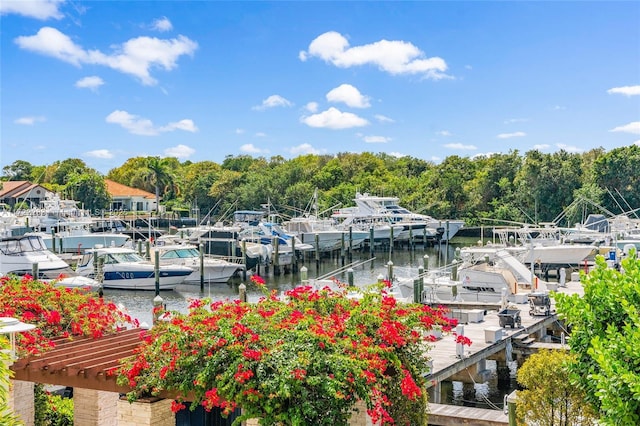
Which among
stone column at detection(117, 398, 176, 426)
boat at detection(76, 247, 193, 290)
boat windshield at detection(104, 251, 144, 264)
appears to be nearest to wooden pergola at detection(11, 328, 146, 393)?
stone column at detection(117, 398, 176, 426)

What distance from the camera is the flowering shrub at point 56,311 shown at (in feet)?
43.9

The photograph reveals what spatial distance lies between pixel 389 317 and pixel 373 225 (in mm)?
61323

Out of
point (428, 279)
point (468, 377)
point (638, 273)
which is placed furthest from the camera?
point (428, 279)

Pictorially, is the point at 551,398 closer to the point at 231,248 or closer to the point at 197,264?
the point at 197,264

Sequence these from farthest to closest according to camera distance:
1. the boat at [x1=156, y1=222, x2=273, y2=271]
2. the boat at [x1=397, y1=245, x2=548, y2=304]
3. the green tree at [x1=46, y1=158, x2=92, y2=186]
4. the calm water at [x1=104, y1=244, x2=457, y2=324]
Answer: the green tree at [x1=46, y1=158, x2=92, y2=186]
the boat at [x1=156, y1=222, x2=273, y2=271]
the calm water at [x1=104, y1=244, x2=457, y2=324]
the boat at [x1=397, y1=245, x2=548, y2=304]

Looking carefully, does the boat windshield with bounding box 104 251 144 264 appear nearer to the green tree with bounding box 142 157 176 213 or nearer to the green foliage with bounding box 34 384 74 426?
the green foliage with bounding box 34 384 74 426

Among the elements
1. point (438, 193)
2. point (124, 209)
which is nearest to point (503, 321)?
point (438, 193)

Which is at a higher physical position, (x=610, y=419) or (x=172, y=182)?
(x=172, y=182)

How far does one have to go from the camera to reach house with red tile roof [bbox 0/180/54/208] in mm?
99250

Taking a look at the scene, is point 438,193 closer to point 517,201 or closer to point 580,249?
point 517,201

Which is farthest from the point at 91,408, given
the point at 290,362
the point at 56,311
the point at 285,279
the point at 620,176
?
the point at 620,176

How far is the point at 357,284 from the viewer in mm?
47906

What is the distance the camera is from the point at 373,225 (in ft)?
237

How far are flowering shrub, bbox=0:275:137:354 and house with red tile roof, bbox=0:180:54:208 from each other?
89437 mm
